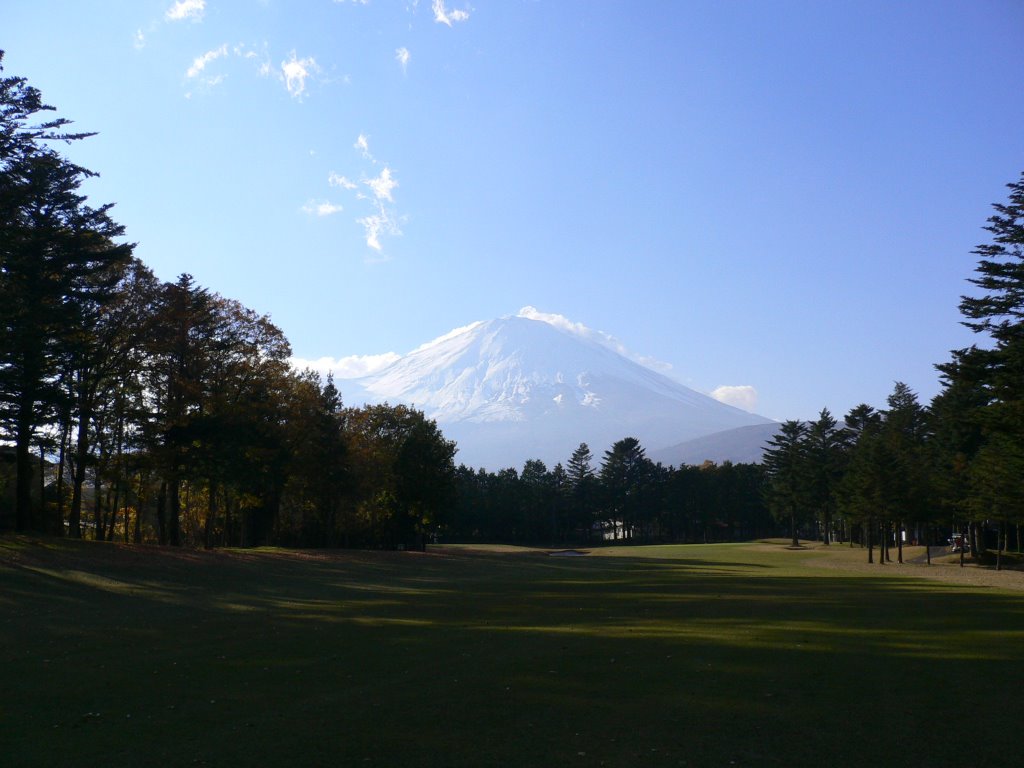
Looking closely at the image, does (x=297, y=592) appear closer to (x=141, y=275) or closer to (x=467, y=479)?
(x=141, y=275)

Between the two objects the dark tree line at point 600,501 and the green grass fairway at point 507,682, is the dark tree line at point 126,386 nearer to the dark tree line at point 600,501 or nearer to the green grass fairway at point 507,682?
the green grass fairway at point 507,682

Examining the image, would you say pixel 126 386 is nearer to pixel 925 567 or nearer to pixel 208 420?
pixel 208 420

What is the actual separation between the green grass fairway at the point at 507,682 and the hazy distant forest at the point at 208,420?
14109mm

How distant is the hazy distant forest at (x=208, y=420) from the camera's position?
1394 inches

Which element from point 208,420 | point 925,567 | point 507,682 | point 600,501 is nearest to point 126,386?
point 208,420

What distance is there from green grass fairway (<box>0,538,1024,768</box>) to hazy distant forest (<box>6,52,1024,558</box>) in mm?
14109

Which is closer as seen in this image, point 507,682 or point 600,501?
point 507,682

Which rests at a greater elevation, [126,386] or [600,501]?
[126,386]

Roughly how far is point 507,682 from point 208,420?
35.1 m

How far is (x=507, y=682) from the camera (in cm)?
1288

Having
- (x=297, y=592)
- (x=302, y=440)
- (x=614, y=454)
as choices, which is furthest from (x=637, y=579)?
(x=614, y=454)

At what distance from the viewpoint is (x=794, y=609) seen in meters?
24.4

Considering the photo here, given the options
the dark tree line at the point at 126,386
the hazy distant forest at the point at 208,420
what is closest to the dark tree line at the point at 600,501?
the hazy distant forest at the point at 208,420

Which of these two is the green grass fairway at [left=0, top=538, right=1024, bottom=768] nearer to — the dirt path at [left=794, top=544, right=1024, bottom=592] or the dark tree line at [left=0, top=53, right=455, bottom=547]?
the dark tree line at [left=0, top=53, right=455, bottom=547]
